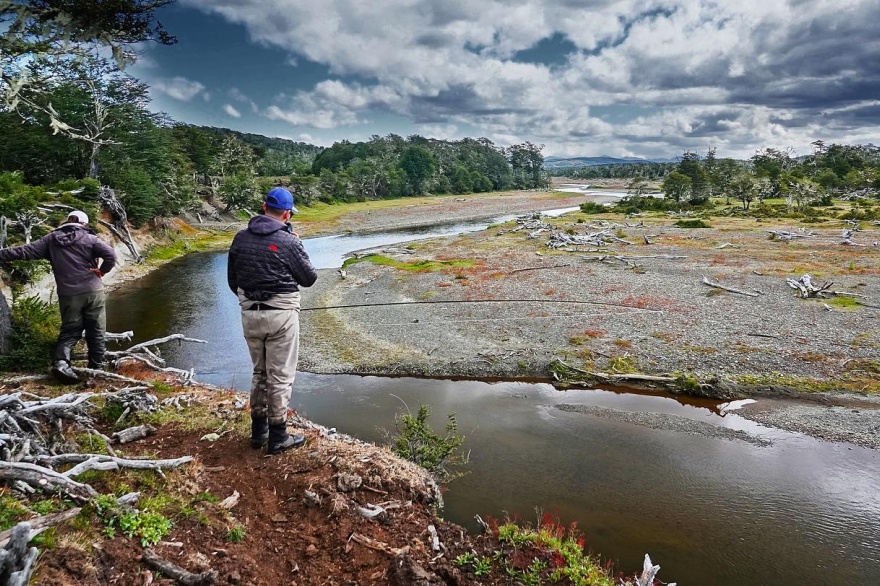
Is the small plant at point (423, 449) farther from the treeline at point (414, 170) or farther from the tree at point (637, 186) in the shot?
the tree at point (637, 186)

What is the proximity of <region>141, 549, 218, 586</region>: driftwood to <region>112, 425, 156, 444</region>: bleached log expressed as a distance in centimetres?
298

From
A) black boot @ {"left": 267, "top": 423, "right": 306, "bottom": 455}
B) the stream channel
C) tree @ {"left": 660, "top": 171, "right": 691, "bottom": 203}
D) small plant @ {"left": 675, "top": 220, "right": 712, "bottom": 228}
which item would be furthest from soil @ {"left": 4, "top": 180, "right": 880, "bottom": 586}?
tree @ {"left": 660, "top": 171, "right": 691, "bottom": 203}

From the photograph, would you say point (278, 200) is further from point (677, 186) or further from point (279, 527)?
point (677, 186)

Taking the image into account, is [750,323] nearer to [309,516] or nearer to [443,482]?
[443,482]

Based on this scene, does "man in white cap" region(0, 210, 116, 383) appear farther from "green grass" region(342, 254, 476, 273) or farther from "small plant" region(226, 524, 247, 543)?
"green grass" region(342, 254, 476, 273)

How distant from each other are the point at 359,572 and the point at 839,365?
1725cm

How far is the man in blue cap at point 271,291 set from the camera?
628cm

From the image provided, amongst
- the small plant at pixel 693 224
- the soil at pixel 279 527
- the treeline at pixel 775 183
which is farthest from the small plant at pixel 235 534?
the treeline at pixel 775 183

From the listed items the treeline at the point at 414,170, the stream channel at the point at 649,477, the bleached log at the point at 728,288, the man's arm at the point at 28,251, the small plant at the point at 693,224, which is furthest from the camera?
the treeline at the point at 414,170

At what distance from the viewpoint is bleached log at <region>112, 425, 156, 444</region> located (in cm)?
677

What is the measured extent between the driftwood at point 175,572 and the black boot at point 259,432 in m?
2.61

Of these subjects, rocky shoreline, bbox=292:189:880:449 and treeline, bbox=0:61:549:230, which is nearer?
rocky shoreline, bbox=292:189:880:449

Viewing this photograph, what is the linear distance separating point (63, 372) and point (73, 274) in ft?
5.41

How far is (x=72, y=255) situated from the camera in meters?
7.85
